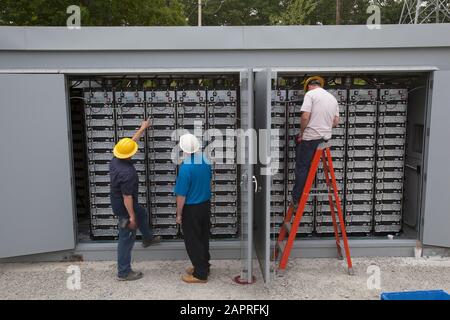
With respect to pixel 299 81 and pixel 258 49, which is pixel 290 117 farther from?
pixel 258 49

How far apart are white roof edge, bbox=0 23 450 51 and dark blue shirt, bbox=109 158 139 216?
4.63 ft

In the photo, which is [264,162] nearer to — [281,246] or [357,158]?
[281,246]

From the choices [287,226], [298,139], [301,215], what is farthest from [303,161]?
[287,226]

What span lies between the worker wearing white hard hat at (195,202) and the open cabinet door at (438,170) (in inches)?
105

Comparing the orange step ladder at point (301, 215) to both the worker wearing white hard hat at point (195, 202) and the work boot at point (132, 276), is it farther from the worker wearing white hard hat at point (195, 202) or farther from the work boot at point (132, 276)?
the work boot at point (132, 276)

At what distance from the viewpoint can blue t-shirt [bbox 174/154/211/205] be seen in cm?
404

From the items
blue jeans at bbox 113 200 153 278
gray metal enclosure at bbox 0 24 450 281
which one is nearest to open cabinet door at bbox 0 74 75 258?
gray metal enclosure at bbox 0 24 450 281

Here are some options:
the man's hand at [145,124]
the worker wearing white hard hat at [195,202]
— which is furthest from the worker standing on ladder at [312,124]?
the man's hand at [145,124]

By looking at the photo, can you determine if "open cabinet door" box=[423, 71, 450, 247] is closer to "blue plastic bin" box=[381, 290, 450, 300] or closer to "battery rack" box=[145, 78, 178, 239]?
"blue plastic bin" box=[381, 290, 450, 300]

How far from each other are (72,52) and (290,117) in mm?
2703

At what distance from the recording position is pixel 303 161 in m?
4.57

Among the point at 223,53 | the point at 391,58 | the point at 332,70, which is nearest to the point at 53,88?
the point at 223,53

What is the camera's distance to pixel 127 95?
5.01 m

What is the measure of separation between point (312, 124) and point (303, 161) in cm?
43
